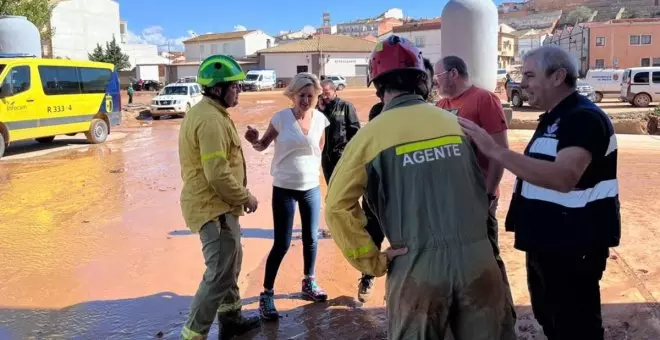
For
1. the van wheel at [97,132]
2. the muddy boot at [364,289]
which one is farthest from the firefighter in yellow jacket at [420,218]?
the van wheel at [97,132]

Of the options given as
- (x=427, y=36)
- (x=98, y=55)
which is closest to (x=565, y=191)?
(x=98, y=55)

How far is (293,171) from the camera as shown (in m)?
4.30

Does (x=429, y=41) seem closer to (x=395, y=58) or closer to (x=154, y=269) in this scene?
(x=154, y=269)

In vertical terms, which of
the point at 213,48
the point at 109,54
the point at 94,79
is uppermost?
the point at 213,48

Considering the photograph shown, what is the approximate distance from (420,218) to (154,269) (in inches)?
165

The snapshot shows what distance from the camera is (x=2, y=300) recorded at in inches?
194

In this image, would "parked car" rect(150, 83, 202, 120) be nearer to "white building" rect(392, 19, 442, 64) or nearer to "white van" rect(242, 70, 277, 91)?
"white van" rect(242, 70, 277, 91)

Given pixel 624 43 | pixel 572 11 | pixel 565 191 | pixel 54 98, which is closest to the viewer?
pixel 565 191

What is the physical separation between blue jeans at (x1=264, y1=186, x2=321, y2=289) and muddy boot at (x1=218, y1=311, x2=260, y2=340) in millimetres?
356

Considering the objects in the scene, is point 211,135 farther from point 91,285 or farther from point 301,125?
point 91,285

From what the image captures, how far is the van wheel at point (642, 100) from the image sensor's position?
24.1m

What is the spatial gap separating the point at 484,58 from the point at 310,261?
5094mm

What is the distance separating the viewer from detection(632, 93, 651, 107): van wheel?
24062 millimetres

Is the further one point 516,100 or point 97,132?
point 516,100
